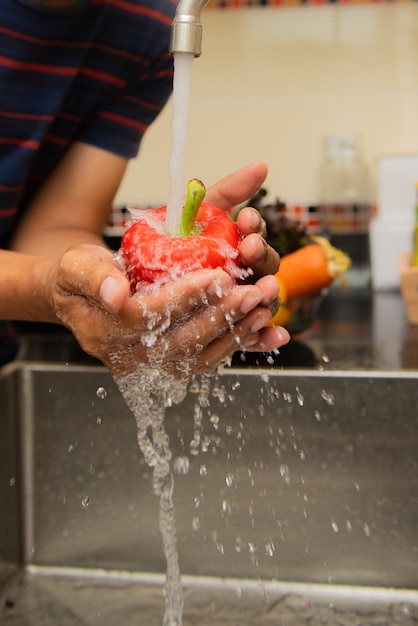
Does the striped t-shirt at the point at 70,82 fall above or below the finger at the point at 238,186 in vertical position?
above

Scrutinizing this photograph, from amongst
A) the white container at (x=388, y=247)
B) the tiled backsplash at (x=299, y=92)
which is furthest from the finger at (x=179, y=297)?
the tiled backsplash at (x=299, y=92)

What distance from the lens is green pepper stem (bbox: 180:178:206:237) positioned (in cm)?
65

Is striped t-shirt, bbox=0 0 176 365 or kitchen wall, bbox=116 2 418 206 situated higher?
kitchen wall, bbox=116 2 418 206

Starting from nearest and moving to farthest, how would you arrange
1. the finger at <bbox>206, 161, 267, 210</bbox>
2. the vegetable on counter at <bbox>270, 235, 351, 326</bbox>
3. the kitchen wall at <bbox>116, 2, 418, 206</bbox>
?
the finger at <bbox>206, 161, 267, 210</bbox> → the vegetable on counter at <bbox>270, 235, 351, 326</bbox> → the kitchen wall at <bbox>116, 2, 418, 206</bbox>

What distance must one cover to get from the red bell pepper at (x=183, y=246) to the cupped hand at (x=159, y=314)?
2 centimetres

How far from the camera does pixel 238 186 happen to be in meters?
0.83

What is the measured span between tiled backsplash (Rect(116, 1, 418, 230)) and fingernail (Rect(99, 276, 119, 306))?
4.70 feet

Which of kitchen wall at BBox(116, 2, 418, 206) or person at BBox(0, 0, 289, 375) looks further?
kitchen wall at BBox(116, 2, 418, 206)

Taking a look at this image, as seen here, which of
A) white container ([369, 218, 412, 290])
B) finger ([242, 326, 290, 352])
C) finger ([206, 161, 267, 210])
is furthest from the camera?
white container ([369, 218, 412, 290])

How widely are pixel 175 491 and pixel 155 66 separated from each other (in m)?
0.52

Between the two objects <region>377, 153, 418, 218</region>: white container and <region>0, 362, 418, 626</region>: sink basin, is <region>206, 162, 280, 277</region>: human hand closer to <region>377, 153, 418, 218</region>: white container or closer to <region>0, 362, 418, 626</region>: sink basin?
<region>0, 362, 418, 626</region>: sink basin

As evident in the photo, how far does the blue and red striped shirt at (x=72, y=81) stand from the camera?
89 centimetres

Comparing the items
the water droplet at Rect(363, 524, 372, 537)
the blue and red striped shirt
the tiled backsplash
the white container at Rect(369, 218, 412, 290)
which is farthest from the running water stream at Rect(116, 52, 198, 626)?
the tiled backsplash

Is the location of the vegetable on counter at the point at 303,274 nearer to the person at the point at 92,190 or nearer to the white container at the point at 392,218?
the person at the point at 92,190
